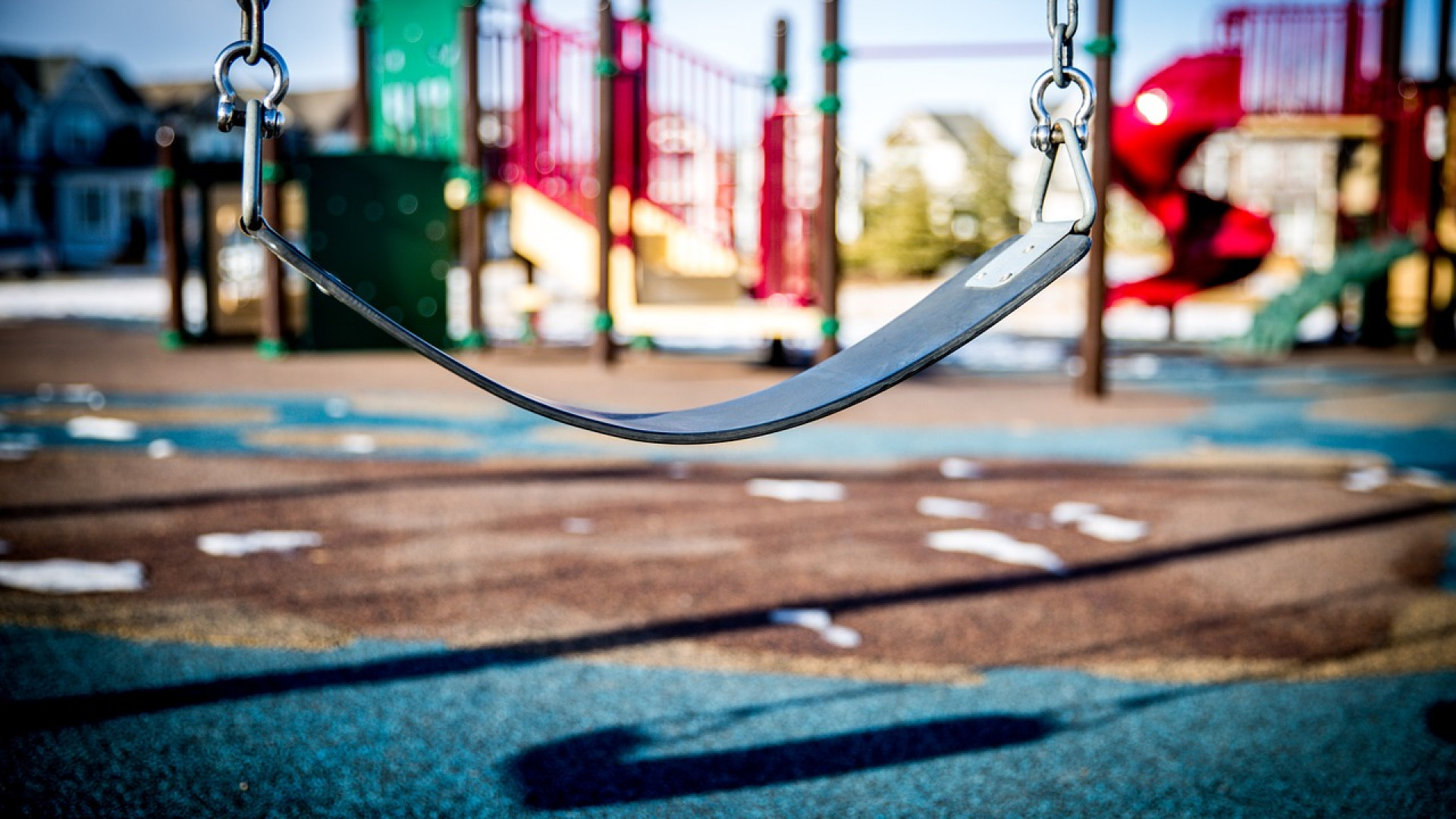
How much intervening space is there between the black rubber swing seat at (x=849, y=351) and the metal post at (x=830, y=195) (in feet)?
17.6

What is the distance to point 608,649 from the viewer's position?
109 inches

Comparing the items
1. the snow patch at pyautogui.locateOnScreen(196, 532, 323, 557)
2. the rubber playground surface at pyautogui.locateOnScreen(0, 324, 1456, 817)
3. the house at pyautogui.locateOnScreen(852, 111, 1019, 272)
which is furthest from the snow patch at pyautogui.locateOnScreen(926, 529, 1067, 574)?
the house at pyautogui.locateOnScreen(852, 111, 1019, 272)

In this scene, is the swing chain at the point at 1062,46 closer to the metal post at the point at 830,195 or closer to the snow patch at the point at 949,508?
the snow patch at the point at 949,508

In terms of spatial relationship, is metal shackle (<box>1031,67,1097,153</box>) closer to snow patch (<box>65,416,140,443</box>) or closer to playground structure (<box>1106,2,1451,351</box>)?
snow patch (<box>65,416,140,443</box>)

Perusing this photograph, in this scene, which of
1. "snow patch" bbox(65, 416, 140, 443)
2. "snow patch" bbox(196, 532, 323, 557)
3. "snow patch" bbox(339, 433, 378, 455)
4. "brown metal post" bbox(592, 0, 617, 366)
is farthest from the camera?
"brown metal post" bbox(592, 0, 617, 366)

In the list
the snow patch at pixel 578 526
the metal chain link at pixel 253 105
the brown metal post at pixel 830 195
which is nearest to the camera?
the metal chain link at pixel 253 105

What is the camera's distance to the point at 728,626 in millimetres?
2965

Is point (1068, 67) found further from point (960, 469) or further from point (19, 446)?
point (19, 446)

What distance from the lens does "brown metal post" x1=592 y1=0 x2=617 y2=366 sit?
316 inches

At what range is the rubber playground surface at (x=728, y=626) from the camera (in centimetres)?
210

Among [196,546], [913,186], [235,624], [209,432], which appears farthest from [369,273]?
[913,186]

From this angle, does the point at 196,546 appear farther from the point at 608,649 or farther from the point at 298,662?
the point at 608,649

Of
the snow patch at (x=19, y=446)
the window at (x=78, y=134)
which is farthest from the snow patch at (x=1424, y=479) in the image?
the window at (x=78, y=134)

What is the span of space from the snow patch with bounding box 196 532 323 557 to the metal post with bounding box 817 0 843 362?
4.21 metres
